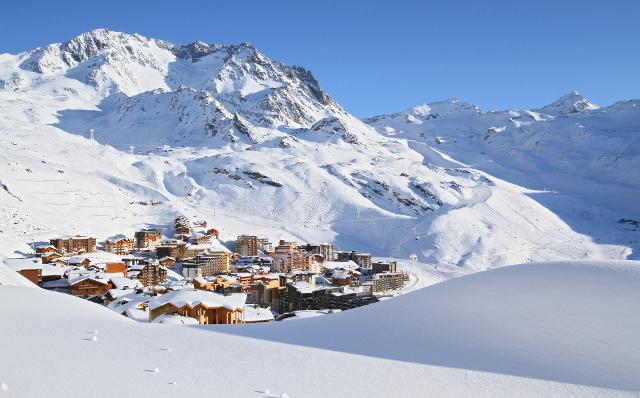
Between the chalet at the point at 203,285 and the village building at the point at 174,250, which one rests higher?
the village building at the point at 174,250

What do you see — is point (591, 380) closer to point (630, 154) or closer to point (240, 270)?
point (240, 270)

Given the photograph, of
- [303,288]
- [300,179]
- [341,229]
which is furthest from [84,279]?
[300,179]

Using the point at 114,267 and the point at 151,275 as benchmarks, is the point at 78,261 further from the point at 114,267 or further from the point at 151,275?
the point at 151,275

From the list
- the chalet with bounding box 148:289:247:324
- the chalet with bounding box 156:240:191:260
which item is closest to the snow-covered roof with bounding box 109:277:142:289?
the chalet with bounding box 148:289:247:324

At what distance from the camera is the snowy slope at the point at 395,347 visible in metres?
7.21

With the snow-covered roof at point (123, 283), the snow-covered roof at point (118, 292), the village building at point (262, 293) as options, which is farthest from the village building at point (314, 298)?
the snow-covered roof at point (118, 292)

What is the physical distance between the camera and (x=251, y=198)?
10606cm

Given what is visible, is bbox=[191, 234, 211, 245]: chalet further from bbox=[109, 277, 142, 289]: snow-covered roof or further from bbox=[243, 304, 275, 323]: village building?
bbox=[243, 304, 275, 323]: village building

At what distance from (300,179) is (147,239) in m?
50.6

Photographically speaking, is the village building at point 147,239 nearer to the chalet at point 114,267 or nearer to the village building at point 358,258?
the chalet at point 114,267

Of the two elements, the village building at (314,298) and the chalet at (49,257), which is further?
the chalet at (49,257)

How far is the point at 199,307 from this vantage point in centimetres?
2678

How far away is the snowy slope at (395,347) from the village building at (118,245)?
54.9 metres

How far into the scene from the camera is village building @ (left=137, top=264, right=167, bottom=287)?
51.3 m
